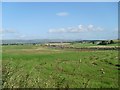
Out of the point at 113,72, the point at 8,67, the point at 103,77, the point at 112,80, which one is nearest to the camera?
the point at 8,67

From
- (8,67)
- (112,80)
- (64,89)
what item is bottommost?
(112,80)

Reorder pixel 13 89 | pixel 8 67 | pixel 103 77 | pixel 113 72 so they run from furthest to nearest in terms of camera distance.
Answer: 1. pixel 113 72
2. pixel 103 77
3. pixel 8 67
4. pixel 13 89

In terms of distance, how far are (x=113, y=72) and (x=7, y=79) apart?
16697 millimetres

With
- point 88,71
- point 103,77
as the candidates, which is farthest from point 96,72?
point 103,77

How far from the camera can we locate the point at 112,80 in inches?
734

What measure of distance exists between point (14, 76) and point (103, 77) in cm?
1436

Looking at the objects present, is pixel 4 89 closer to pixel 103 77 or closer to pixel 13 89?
pixel 13 89

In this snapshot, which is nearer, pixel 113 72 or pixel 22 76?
pixel 22 76

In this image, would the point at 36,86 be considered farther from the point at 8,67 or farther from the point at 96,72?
the point at 96,72

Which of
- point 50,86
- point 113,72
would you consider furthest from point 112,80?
point 50,86

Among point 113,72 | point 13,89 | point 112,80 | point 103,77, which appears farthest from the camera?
point 113,72

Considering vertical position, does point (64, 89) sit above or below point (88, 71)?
above

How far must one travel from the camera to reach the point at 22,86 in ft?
19.6

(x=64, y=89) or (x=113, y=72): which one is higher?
(x=64, y=89)
